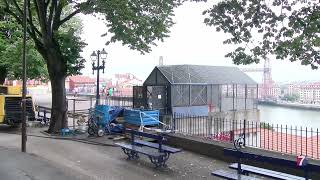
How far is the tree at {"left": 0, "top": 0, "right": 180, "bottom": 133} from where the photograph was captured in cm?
1617

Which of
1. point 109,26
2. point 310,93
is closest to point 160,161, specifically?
point 109,26

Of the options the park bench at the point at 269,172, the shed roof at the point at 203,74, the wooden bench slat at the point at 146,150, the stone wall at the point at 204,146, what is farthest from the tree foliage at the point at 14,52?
the park bench at the point at 269,172

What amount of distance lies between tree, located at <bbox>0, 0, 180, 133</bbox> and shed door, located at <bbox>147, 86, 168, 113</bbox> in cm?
870

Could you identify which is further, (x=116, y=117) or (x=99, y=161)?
(x=116, y=117)

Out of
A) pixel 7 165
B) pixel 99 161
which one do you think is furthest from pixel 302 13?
pixel 7 165

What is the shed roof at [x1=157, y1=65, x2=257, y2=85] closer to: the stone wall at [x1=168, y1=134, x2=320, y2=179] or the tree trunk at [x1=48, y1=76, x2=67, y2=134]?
the tree trunk at [x1=48, y1=76, x2=67, y2=134]

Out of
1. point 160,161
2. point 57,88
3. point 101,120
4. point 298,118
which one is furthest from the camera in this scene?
point 298,118

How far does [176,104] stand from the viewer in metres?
28.7

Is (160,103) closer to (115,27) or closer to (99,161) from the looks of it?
(115,27)

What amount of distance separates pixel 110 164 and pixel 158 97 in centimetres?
1644

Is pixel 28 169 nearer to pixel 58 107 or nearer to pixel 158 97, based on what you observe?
pixel 58 107

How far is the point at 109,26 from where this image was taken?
56.0 ft

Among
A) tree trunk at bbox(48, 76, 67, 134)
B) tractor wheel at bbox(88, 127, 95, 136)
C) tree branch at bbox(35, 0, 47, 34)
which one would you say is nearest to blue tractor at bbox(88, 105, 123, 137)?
tractor wheel at bbox(88, 127, 95, 136)

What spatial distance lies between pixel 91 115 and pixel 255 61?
9282 millimetres
